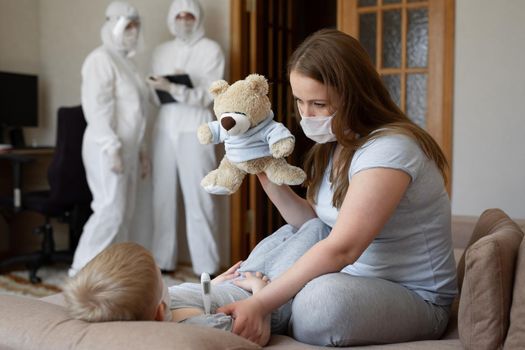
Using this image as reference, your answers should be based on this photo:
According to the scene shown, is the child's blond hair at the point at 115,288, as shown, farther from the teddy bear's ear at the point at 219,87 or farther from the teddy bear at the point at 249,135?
the teddy bear's ear at the point at 219,87

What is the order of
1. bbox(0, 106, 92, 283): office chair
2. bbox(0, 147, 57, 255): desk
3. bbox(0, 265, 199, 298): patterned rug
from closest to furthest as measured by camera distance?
bbox(0, 265, 199, 298): patterned rug → bbox(0, 106, 92, 283): office chair → bbox(0, 147, 57, 255): desk

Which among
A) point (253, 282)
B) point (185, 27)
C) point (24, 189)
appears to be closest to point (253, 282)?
point (253, 282)

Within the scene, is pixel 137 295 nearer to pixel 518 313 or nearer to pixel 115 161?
pixel 518 313

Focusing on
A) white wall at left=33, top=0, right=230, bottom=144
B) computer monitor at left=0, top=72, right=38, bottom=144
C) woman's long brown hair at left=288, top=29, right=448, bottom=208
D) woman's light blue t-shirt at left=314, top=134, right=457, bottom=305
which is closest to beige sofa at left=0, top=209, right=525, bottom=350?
woman's light blue t-shirt at left=314, top=134, right=457, bottom=305

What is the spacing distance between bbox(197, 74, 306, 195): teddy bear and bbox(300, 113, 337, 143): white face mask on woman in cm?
5

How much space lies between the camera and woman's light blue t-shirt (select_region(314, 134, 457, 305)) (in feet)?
4.61

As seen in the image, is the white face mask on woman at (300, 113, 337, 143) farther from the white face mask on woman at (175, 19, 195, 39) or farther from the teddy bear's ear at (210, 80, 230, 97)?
the white face mask on woman at (175, 19, 195, 39)

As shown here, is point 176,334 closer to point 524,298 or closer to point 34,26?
point 524,298

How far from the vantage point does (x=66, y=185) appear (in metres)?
3.90

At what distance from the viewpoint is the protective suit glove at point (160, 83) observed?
389cm

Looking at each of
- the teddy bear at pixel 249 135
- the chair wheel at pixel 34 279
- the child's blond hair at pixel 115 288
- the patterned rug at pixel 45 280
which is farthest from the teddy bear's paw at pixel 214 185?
the chair wheel at pixel 34 279

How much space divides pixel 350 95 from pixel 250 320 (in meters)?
0.51

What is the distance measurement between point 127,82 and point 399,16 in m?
1.52

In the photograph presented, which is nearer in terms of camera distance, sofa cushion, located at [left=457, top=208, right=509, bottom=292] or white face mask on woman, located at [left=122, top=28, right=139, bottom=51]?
sofa cushion, located at [left=457, top=208, right=509, bottom=292]
